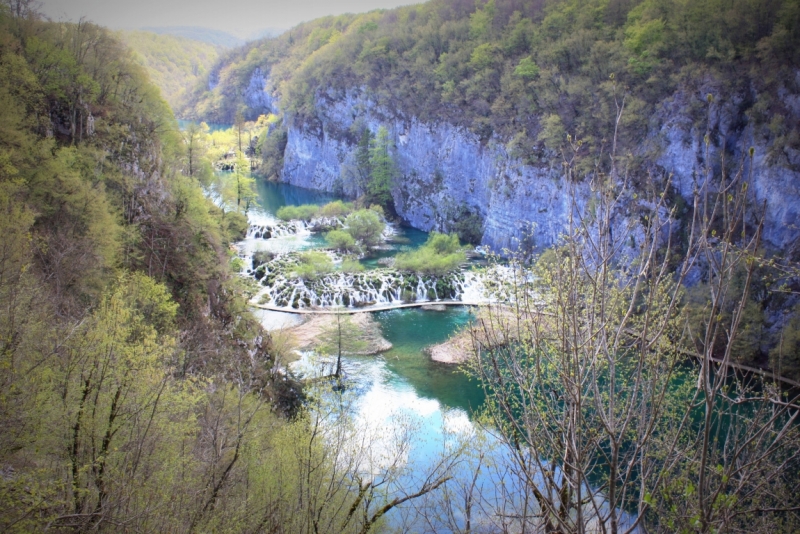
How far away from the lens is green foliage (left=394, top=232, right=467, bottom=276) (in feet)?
119

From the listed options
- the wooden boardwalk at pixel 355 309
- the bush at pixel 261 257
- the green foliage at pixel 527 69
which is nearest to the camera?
the wooden boardwalk at pixel 355 309

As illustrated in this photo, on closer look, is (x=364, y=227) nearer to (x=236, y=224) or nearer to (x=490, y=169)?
(x=236, y=224)

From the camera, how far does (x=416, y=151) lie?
54.6 m

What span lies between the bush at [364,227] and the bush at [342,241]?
115 centimetres

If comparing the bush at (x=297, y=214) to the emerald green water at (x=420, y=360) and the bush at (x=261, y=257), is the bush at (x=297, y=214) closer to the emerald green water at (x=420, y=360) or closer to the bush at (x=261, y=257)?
the emerald green water at (x=420, y=360)

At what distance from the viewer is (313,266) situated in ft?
113

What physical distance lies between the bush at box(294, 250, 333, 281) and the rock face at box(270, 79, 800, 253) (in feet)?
47.2

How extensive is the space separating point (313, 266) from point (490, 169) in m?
18.7

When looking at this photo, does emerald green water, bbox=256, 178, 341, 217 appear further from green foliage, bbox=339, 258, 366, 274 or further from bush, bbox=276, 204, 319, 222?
green foliage, bbox=339, 258, 366, 274

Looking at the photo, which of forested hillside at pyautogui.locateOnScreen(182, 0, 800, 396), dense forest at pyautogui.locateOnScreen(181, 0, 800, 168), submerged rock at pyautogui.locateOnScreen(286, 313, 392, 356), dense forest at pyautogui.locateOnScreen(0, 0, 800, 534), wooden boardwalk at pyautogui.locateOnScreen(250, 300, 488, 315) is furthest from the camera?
wooden boardwalk at pyautogui.locateOnScreen(250, 300, 488, 315)

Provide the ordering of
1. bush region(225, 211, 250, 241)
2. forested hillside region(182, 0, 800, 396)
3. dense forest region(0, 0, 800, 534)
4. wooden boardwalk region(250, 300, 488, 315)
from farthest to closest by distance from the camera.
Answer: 1. bush region(225, 211, 250, 241)
2. wooden boardwalk region(250, 300, 488, 315)
3. forested hillside region(182, 0, 800, 396)
4. dense forest region(0, 0, 800, 534)

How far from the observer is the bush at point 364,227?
4359cm

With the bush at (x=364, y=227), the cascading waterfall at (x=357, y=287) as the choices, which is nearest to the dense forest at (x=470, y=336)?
the bush at (x=364, y=227)

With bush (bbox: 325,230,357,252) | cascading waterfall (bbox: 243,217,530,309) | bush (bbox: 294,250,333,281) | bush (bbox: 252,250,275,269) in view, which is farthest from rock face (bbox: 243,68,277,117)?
bush (bbox: 294,250,333,281)
